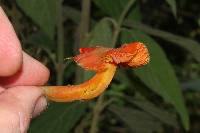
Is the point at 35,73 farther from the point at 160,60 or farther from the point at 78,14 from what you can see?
the point at 78,14

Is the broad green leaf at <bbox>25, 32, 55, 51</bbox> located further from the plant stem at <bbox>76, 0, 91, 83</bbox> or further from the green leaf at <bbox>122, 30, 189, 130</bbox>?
the green leaf at <bbox>122, 30, 189, 130</bbox>

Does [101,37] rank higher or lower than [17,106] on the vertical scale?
lower

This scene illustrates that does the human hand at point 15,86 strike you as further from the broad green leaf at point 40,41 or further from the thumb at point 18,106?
the broad green leaf at point 40,41

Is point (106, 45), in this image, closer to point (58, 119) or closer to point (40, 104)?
point (58, 119)

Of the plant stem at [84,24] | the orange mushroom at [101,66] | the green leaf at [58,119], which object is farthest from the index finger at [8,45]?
the plant stem at [84,24]

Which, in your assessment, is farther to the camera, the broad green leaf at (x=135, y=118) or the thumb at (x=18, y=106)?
the broad green leaf at (x=135, y=118)

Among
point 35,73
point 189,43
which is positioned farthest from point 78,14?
point 35,73

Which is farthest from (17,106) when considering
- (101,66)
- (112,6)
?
(112,6)
